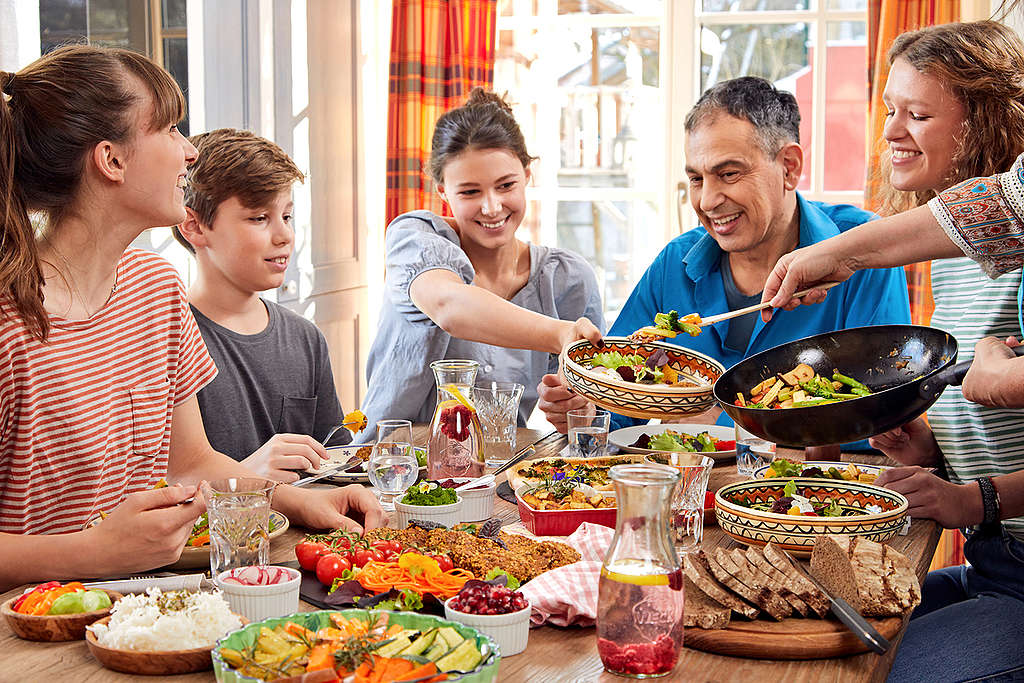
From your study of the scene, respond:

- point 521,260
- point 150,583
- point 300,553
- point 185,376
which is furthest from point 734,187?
point 150,583

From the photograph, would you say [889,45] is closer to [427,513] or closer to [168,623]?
[427,513]

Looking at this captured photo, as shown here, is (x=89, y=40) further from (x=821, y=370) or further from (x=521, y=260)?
(x=821, y=370)

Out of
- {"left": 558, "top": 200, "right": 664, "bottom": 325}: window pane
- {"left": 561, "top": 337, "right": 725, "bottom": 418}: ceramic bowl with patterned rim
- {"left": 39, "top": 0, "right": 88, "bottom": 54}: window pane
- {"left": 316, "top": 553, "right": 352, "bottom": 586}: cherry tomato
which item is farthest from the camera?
{"left": 558, "top": 200, "right": 664, "bottom": 325}: window pane

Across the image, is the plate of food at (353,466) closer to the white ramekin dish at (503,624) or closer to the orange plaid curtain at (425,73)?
the white ramekin dish at (503,624)

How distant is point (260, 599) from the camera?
3.80ft

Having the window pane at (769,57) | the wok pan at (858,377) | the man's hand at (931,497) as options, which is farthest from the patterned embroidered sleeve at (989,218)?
the window pane at (769,57)

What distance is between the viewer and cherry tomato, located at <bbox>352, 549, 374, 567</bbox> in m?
1.30

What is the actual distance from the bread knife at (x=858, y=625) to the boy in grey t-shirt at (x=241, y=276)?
1.54m

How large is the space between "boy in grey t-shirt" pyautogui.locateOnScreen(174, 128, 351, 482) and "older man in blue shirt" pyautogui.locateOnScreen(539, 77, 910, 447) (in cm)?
92

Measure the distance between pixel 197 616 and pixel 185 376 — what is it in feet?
3.27

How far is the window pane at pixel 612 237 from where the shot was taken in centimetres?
479

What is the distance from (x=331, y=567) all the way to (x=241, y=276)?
4.41 feet

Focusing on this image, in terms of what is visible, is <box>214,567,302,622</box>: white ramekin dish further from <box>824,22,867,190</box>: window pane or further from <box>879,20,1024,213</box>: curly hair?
<box>824,22,867,190</box>: window pane

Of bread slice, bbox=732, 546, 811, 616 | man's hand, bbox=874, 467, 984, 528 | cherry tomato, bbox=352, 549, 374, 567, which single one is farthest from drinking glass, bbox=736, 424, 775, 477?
cherry tomato, bbox=352, 549, 374, 567
